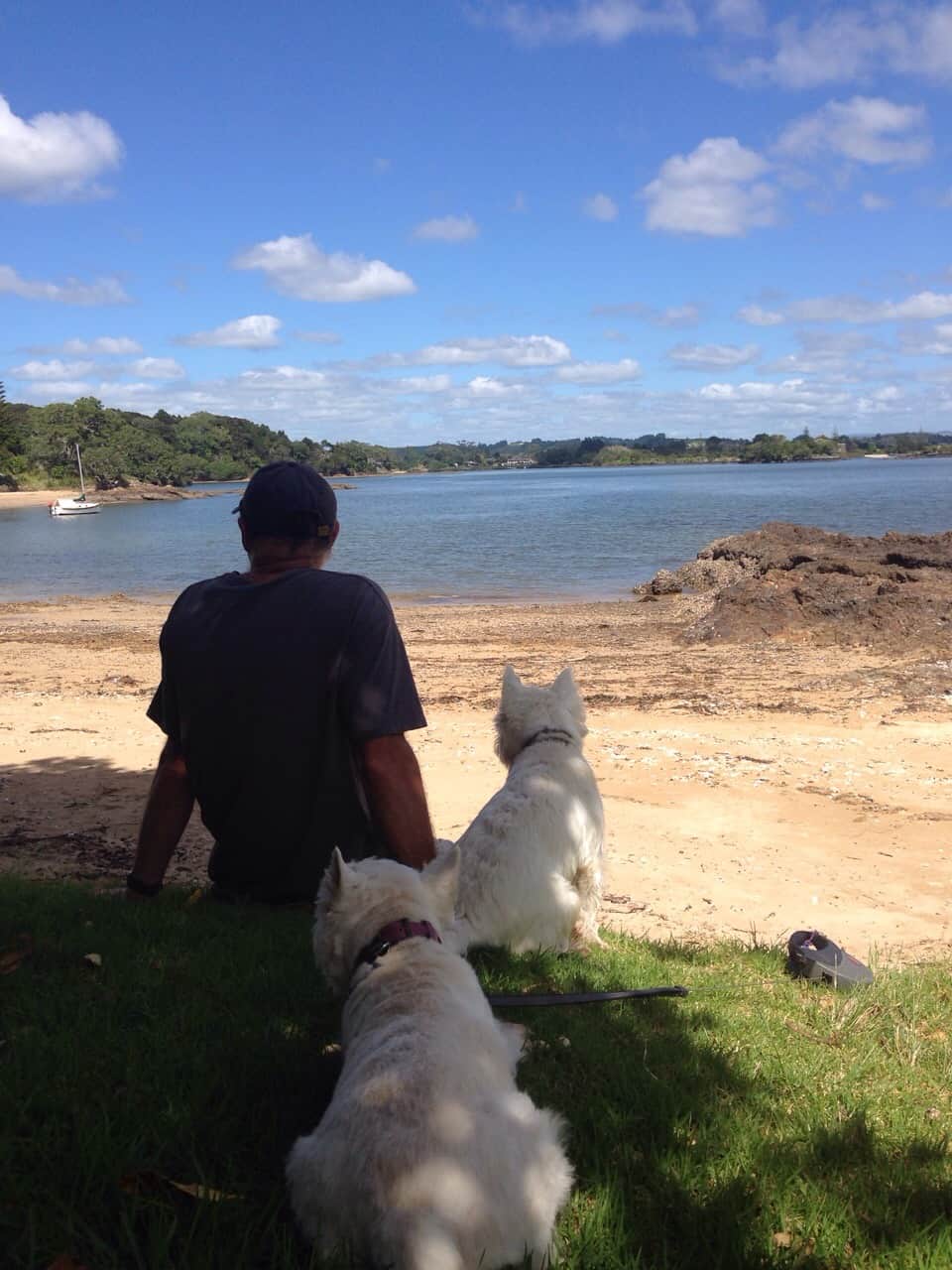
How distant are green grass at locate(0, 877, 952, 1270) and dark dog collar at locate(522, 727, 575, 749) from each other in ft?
4.62

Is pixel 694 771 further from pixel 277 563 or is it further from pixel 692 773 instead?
pixel 277 563

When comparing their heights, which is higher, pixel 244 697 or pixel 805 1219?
pixel 244 697

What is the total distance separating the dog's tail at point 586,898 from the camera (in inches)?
212

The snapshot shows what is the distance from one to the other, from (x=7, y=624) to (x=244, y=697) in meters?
24.0

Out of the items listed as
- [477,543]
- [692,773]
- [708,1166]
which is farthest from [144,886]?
[477,543]

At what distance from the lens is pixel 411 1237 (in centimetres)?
207

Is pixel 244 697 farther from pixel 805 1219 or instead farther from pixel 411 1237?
pixel 805 1219

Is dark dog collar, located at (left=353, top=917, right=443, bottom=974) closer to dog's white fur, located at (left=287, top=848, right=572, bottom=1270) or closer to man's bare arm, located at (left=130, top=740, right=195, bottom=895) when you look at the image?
dog's white fur, located at (left=287, top=848, right=572, bottom=1270)

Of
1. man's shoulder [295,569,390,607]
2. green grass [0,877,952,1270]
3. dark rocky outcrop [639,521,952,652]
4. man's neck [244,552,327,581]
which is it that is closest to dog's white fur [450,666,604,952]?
green grass [0,877,952,1270]

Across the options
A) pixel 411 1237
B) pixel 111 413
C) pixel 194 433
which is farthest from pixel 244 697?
pixel 194 433

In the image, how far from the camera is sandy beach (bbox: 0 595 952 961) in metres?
7.24

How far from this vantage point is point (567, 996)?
3975 millimetres

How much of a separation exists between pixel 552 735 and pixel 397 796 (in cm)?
206

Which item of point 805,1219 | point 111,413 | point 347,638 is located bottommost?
point 805,1219
